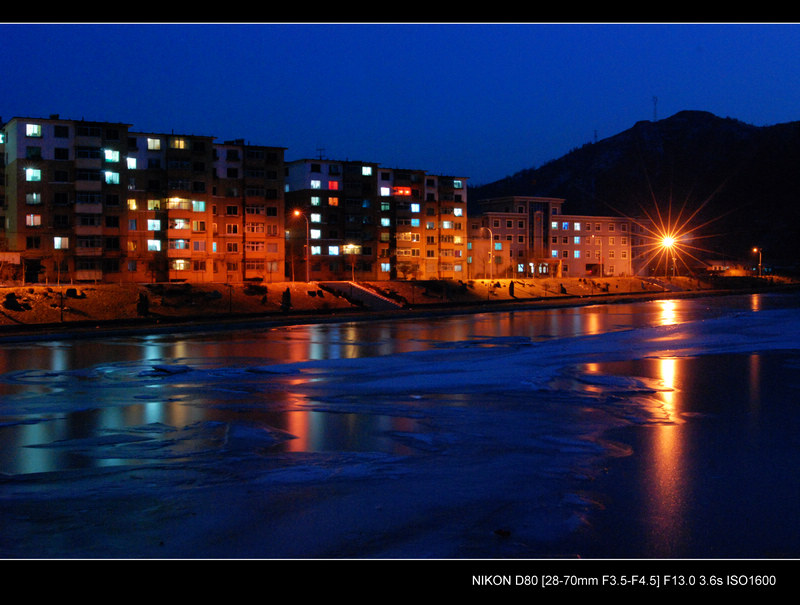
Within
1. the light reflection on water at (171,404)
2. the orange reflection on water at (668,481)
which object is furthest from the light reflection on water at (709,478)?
the light reflection on water at (171,404)

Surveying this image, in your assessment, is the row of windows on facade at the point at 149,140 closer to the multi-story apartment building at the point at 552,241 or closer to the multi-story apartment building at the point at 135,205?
the multi-story apartment building at the point at 135,205

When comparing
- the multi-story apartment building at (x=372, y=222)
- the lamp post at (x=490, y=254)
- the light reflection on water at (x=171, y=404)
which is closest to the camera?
the light reflection on water at (x=171, y=404)

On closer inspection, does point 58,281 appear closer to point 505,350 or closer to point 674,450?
point 505,350

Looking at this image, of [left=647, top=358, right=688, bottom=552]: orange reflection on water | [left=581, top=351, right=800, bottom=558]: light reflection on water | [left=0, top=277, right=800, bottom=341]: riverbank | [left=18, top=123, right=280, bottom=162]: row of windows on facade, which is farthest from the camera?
[left=18, top=123, right=280, bottom=162]: row of windows on facade

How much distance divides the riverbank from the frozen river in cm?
1721

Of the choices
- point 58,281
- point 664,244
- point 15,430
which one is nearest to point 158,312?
point 58,281

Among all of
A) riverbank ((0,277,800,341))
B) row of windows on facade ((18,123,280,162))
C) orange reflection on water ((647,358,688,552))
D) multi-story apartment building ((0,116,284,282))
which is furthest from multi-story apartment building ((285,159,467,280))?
orange reflection on water ((647,358,688,552))

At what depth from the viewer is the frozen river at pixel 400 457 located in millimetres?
8664

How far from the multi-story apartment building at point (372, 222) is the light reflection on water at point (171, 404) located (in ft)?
151

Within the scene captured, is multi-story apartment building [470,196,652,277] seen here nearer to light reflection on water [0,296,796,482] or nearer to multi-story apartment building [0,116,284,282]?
multi-story apartment building [0,116,284,282]

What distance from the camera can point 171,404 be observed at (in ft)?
58.3

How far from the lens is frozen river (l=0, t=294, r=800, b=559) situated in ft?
28.4

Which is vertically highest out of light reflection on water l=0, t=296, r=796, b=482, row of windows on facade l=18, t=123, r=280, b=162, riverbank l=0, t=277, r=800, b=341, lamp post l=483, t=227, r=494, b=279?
row of windows on facade l=18, t=123, r=280, b=162

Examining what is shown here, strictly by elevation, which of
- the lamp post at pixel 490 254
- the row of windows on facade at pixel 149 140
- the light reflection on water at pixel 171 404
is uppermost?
the row of windows on facade at pixel 149 140
